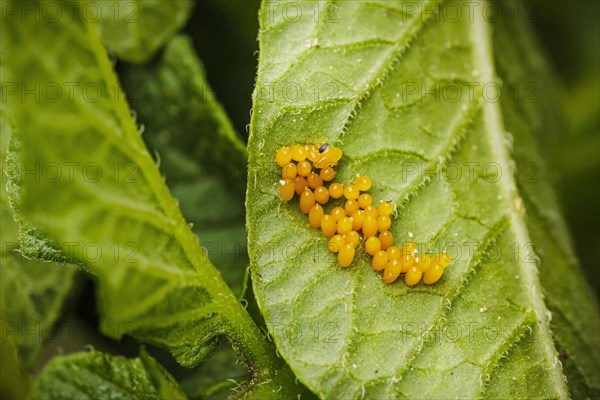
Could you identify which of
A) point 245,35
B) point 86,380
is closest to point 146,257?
point 86,380

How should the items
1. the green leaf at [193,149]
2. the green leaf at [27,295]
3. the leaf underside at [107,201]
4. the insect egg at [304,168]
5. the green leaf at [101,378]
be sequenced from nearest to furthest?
the leaf underside at [107,201]
the insect egg at [304,168]
the green leaf at [101,378]
the green leaf at [27,295]
the green leaf at [193,149]

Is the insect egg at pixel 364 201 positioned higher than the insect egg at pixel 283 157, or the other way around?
the insect egg at pixel 283 157

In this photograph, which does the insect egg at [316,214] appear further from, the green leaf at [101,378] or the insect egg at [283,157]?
the green leaf at [101,378]

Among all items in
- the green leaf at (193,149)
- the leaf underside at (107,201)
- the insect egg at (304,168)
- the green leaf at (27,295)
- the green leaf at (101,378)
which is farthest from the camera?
the green leaf at (193,149)

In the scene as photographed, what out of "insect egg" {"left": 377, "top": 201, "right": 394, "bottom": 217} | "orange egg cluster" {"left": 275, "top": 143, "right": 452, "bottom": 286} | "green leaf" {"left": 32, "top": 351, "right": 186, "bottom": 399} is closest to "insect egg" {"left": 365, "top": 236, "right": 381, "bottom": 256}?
"orange egg cluster" {"left": 275, "top": 143, "right": 452, "bottom": 286}

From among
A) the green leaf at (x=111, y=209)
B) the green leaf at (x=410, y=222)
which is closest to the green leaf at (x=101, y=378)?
the green leaf at (x=111, y=209)
